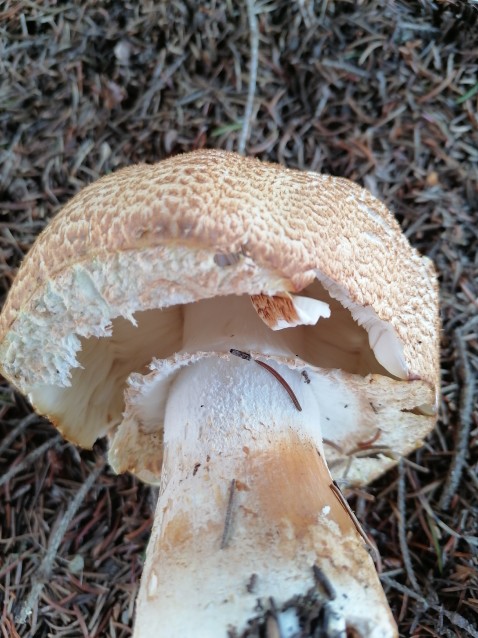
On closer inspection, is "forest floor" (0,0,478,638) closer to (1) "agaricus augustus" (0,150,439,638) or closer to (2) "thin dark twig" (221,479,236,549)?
(1) "agaricus augustus" (0,150,439,638)

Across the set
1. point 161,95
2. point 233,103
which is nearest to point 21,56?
point 161,95

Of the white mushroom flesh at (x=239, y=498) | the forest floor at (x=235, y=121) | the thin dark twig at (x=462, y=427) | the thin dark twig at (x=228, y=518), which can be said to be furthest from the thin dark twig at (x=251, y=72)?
the thin dark twig at (x=228, y=518)

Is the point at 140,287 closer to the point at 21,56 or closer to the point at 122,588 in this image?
the point at 122,588

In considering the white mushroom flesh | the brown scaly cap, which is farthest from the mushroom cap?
the white mushroom flesh

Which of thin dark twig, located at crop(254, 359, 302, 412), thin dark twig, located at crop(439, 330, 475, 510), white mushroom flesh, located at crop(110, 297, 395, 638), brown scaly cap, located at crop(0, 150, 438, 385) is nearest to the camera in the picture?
brown scaly cap, located at crop(0, 150, 438, 385)

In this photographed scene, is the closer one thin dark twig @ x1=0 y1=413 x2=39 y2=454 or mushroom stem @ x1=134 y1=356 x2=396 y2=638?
mushroom stem @ x1=134 y1=356 x2=396 y2=638

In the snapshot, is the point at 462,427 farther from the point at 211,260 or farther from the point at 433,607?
the point at 211,260

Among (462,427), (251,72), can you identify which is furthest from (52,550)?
(251,72)
